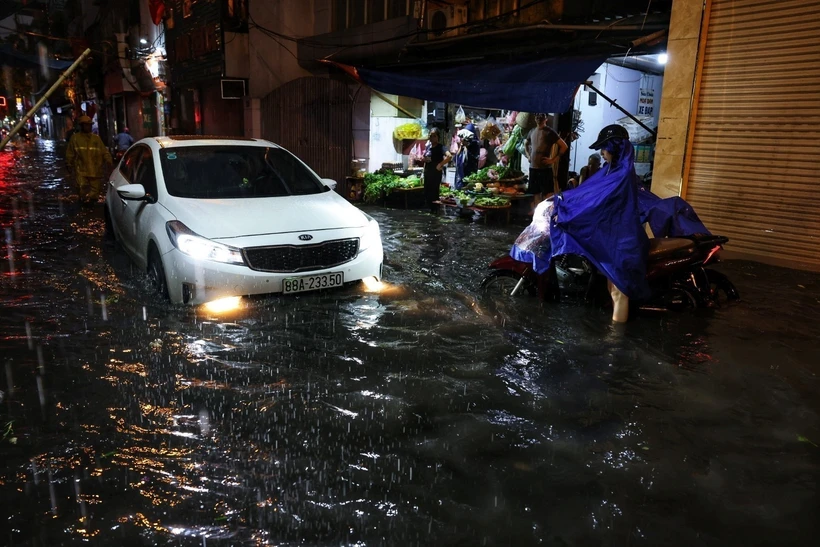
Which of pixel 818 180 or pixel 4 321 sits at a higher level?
pixel 818 180

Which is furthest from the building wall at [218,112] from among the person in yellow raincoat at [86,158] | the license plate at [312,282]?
the license plate at [312,282]

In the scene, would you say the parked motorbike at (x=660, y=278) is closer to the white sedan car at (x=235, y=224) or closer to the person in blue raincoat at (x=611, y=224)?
the person in blue raincoat at (x=611, y=224)

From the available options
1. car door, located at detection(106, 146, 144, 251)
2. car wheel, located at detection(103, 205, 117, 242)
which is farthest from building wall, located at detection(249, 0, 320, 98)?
car door, located at detection(106, 146, 144, 251)

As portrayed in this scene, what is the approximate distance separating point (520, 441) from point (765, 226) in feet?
21.7

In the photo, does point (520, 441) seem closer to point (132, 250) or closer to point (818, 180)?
point (132, 250)

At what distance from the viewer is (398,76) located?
11.5m

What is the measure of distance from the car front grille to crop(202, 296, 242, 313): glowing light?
41 cm

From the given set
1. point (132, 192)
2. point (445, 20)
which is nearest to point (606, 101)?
point (445, 20)

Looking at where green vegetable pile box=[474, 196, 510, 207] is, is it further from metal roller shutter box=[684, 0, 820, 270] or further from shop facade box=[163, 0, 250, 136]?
shop facade box=[163, 0, 250, 136]

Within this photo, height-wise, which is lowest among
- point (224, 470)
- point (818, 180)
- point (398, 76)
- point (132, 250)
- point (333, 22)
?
point (224, 470)

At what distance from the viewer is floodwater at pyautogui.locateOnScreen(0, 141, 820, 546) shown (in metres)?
2.99

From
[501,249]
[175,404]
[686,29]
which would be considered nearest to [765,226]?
[686,29]

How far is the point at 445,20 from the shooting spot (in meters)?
13.3

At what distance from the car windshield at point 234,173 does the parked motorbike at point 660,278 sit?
2.54 metres
